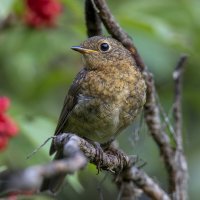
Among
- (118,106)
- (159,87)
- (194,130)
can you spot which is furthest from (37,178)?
(194,130)

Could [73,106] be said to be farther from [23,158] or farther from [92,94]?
[23,158]

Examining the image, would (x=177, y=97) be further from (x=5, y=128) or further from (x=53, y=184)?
(x=5, y=128)

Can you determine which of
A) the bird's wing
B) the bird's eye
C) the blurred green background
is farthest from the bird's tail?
the bird's eye

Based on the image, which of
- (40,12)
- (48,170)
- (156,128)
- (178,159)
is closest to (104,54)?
(40,12)

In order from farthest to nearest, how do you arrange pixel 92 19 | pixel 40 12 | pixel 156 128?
pixel 40 12
pixel 156 128
pixel 92 19

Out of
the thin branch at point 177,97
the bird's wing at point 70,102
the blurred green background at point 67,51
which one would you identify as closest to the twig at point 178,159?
the thin branch at point 177,97

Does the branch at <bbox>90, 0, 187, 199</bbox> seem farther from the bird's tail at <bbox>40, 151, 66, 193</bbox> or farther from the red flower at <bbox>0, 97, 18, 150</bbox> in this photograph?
the red flower at <bbox>0, 97, 18, 150</bbox>
